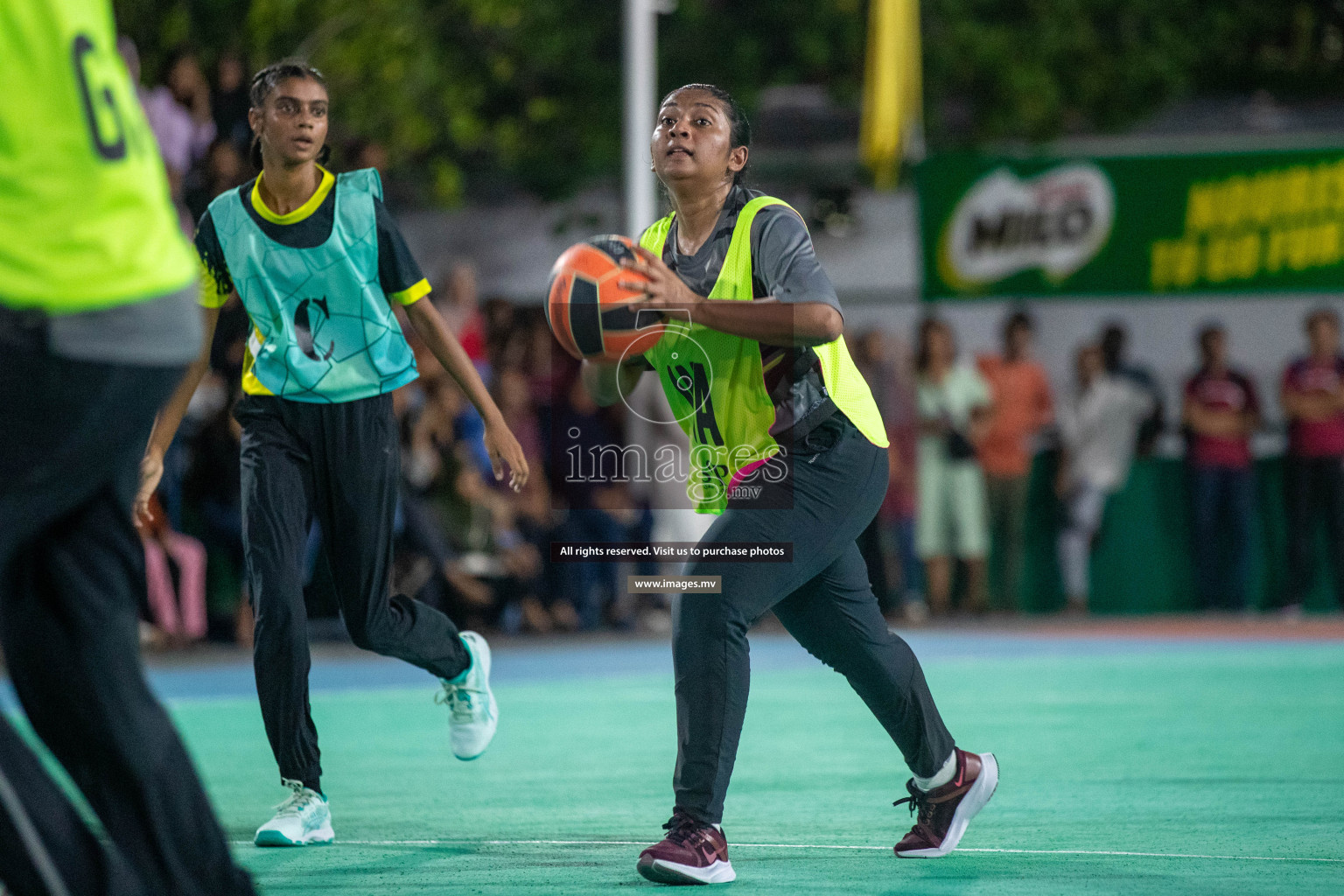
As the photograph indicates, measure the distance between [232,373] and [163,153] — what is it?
1.59 m

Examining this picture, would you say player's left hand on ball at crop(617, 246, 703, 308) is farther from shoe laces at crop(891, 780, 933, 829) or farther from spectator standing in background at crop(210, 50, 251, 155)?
spectator standing in background at crop(210, 50, 251, 155)

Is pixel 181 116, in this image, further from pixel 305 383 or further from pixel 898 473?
pixel 305 383

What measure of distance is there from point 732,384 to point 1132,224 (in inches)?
438

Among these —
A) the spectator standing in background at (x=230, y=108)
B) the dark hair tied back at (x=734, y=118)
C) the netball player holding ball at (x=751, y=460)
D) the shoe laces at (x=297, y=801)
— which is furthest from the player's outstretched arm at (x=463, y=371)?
the spectator standing in background at (x=230, y=108)

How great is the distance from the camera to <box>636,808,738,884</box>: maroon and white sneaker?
4.84m

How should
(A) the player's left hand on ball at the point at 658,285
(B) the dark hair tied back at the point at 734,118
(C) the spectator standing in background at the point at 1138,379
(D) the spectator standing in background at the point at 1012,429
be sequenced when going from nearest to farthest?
(A) the player's left hand on ball at the point at 658,285 → (B) the dark hair tied back at the point at 734,118 → (D) the spectator standing in background at the point at 1012,429 → (C) the spectator standing in background at the point at 1138,379

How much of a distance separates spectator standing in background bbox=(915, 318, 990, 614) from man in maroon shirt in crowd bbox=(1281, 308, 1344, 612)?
98.5 inches

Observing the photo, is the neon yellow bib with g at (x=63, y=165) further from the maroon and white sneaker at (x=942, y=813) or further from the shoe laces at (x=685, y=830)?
the maroon and white sneaker at (x=942, y=813)

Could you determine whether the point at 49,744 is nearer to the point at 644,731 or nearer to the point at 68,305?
the point at 68,305

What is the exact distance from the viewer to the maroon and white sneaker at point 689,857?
15.9ft

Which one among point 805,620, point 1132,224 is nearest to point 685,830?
point 805,620

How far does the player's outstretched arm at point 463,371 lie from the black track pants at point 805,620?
983mm

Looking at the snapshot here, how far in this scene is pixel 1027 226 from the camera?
50.6ft

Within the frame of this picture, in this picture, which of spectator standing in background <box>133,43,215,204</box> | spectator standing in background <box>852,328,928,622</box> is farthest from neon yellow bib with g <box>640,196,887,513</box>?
spectator standing in background <box>852,328,928,622</box>
